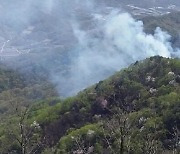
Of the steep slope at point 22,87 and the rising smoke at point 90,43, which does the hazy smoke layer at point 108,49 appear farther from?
the steep slope at point 22,87

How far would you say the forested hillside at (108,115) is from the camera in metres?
39.8

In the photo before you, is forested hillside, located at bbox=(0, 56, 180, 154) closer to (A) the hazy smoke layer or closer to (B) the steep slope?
(B) the steep slope

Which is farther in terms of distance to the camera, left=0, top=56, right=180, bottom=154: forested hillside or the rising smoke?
the rising smoke

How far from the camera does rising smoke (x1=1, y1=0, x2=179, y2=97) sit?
4299 inches

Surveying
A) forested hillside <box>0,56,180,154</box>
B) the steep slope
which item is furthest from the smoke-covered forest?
the steep slope

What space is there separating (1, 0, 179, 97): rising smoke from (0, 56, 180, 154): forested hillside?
39.6 m

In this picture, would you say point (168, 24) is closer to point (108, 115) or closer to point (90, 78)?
point (90, 78)

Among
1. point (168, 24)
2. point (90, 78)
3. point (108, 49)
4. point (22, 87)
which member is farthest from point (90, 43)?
point (90, 78)

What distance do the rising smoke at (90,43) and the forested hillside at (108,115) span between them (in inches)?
1559

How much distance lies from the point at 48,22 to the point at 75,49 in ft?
124

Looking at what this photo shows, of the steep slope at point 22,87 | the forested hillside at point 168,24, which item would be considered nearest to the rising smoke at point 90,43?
the forested hillside at point 168,24

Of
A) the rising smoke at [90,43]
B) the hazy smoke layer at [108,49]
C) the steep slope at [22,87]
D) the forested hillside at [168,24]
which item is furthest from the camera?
the forested hillside at [168,24]

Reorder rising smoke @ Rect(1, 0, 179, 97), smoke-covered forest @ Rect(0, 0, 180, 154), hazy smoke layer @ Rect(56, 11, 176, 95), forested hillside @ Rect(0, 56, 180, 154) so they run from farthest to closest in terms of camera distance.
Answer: rising smoke @ Rect(1, 0, 179, 97) < hazy smoke layer @ Rect(56, 11, 176, 95) < forested hillside @ Rect(0, 56, 180, 154) < smoke-covered forest @ Rect(0, 0, 180, 154)

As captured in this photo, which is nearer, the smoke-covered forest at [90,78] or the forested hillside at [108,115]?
the smoke-covered forest at [90,78]
